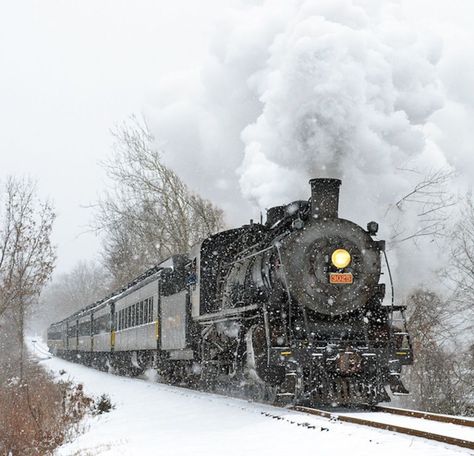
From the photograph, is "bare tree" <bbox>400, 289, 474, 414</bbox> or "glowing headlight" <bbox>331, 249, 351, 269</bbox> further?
"bare tree" <bbox>400, 289, 474, 414</bbox>

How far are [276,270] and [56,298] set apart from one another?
134709mm

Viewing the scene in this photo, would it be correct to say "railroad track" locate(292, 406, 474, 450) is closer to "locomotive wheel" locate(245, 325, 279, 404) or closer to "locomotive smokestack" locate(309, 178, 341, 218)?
"locomotive wheel" locate(245, 325, 279, 404)

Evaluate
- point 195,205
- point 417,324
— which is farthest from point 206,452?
point 195,205

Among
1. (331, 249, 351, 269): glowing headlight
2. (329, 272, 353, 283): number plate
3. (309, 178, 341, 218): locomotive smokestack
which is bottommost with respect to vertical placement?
(329, 272, 353, 283): number plate

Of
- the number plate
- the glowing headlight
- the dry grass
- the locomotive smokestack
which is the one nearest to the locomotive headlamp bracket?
the locomotive smokestack

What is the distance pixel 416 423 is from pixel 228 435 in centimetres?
194

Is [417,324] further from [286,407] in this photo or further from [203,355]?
[286,407]

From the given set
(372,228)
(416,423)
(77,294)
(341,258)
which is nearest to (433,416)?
(416,423)

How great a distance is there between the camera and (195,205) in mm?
22703

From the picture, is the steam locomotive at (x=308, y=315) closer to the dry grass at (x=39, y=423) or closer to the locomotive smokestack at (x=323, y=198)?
the locomotive smokestack at (x=323, y=198)

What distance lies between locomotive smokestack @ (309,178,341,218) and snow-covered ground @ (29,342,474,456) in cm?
259

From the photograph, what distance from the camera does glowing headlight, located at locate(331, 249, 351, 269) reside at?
28.7ft

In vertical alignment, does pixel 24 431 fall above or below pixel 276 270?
below

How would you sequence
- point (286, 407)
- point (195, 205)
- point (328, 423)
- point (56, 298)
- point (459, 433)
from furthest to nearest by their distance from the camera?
point (56, 298) < point (195, 205) < point (286, 407) < point (328, 423) < point (459, 433)
